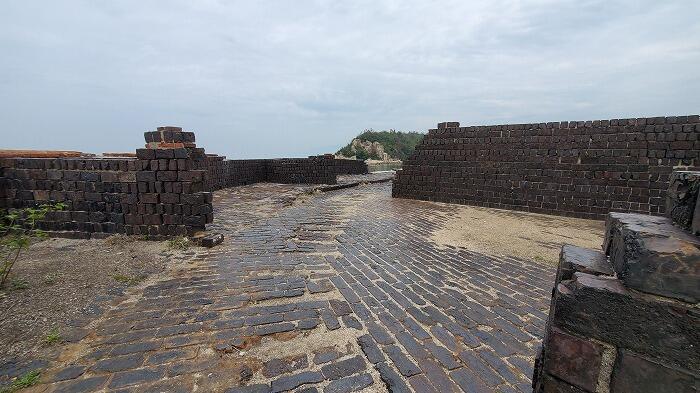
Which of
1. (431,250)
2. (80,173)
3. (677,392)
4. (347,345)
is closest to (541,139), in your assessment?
(431,250)

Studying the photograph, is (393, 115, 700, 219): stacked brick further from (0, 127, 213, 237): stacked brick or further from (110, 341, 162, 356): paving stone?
(110, 341, 162, 356): paving stone

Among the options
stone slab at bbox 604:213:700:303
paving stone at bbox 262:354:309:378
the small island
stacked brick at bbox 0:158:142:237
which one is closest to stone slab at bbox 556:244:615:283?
stone slab at bbox 604:213:700:303

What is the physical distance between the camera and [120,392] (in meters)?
2.07

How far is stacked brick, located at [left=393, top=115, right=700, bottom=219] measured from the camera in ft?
25.5

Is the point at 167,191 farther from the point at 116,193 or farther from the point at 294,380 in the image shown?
the point at 294,380

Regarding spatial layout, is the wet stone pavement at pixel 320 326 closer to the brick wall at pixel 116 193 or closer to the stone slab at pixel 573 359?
the stone slab at pixel 573 359

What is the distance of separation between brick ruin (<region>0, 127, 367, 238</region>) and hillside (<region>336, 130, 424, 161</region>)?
122ft

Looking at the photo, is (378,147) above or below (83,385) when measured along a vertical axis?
above

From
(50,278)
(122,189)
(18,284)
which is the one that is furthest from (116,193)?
(18,284)

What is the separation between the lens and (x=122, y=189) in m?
5.93

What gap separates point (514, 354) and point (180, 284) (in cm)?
353

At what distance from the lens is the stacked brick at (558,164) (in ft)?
25.5

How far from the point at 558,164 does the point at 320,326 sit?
356 inches

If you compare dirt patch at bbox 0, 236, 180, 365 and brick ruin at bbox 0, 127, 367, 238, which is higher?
brick ruin at bbox 0, 127, 367, 238
